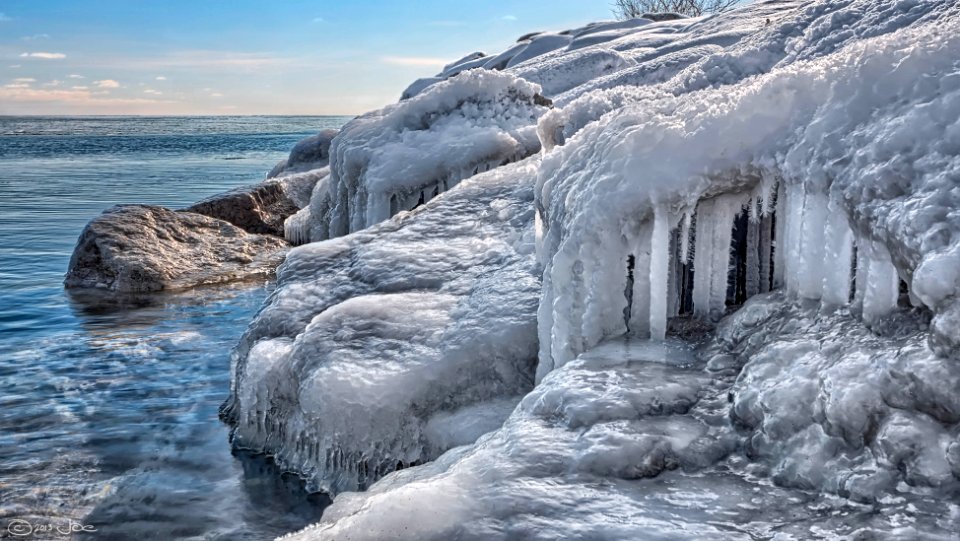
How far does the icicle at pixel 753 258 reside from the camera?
311 centimetres

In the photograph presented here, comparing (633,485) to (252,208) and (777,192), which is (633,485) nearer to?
(777,192)

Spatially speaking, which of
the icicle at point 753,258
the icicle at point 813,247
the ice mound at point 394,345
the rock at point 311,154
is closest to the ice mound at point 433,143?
the ice mound at point 394,345

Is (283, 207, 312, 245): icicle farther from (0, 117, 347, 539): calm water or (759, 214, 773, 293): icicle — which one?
(759, 214, 773, 293): icicle

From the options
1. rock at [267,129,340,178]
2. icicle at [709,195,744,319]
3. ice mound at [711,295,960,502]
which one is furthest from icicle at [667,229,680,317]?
rock at [267,129,340,178]

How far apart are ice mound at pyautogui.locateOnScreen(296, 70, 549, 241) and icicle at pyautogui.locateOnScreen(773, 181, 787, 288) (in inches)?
168

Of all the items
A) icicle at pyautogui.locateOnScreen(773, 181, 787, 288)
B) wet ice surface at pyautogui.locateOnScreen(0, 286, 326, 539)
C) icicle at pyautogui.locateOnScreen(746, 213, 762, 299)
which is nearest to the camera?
icicle at pyautogui.locateOnScreen(773, 181, 787, 288)

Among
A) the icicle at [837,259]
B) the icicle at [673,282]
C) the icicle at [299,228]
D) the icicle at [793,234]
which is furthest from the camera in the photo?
the icicle at [299,228]

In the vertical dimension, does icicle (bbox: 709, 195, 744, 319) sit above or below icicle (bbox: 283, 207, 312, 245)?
above

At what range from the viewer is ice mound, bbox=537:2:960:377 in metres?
2.34

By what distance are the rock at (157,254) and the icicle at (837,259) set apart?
26.1 feet

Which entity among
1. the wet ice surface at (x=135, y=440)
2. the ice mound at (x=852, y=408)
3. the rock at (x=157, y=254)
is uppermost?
the ice mound at (x=852, y=408)

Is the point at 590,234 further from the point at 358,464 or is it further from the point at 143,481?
the point at 143,481

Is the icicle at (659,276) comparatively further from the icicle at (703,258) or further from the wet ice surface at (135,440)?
the wet ice surface at (135,440)

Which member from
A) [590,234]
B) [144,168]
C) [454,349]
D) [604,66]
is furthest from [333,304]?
[144,168]
